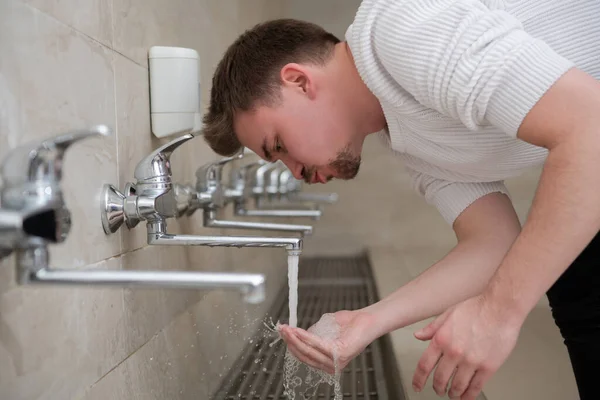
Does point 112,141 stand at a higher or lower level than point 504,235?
higher

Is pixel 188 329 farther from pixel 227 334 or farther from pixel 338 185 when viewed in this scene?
pixel 338 185

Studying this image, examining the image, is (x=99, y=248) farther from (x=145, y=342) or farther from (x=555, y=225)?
(x=555, y=225)

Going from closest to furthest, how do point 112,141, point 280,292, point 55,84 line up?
point 55,84 → point 112,141 → point 280,292

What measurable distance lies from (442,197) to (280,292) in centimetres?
92

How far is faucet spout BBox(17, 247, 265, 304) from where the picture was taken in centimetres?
50

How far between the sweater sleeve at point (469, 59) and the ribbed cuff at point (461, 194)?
1.20ft

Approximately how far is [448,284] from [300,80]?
406 millimetres

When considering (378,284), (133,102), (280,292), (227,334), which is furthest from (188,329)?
(280,292)

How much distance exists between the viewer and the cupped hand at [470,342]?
2.50 ft

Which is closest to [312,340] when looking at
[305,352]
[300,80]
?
[305,352]

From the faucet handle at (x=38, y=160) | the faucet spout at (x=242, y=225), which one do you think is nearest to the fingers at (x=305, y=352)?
the faucet spout at (x=242, y=225)

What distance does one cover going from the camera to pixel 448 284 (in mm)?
1087

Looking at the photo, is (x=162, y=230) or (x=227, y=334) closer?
(x=162, y=230)

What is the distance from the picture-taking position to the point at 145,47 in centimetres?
98
